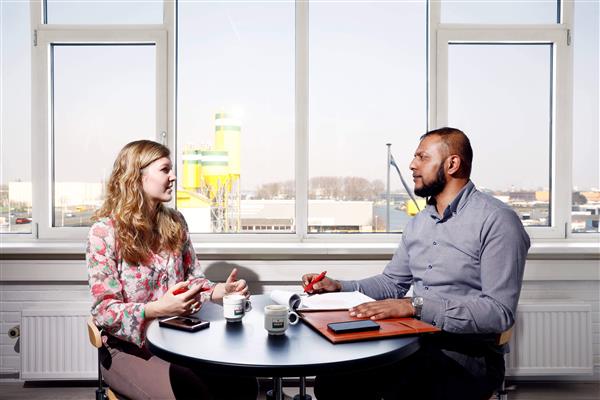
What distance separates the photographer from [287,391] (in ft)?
9.54

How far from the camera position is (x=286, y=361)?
128 cm

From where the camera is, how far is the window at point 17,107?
3121mm

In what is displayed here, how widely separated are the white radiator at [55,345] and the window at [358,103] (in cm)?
146

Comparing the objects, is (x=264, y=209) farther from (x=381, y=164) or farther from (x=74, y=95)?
(x=74, y=95)

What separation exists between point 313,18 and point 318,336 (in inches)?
88.9

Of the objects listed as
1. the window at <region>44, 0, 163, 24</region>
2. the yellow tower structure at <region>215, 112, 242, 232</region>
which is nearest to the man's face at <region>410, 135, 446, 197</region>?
the yellow tower structure at <region>215, 112, 242, 232</region>

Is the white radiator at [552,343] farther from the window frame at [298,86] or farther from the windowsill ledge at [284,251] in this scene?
the window frame at [298,86]

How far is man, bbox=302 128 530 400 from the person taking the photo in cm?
164

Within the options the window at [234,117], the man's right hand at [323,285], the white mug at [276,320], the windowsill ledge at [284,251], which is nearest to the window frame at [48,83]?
the window at [234,117]

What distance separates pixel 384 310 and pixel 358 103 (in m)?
1.80

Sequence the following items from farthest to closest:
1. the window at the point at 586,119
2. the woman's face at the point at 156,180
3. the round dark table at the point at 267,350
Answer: the window at the point at 586,119 → the woman's face at the point at 156,180 → the round dark table at the point at 267,350

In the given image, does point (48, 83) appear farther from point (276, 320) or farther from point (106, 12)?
point (276, 320)

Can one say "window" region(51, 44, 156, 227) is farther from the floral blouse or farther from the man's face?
the man's face

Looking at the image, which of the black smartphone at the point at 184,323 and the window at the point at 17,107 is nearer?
the black smartphone at the point at 184,323
